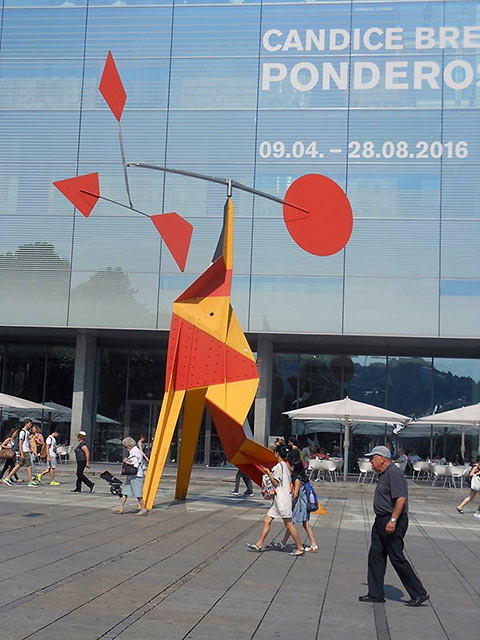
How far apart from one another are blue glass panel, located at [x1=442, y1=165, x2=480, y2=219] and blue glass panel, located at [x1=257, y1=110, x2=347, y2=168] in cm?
381

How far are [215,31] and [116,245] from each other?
8.89 metres

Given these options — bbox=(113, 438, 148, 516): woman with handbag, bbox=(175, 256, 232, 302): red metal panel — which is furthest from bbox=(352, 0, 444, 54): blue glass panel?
bbox=(113, 438, 148, 516): woman with handbag

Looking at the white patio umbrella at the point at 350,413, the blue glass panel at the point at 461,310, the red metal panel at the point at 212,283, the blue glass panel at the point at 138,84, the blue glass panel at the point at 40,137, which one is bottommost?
the white patio umbrella at the point at 350,413

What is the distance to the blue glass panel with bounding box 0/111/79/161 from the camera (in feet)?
105

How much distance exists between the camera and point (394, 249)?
99.7ft

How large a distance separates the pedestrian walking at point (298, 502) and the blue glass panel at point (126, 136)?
21.1 metres

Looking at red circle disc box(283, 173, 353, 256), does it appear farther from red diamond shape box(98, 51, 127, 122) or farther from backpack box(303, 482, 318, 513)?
backpack box(303, 482, 318, 513)

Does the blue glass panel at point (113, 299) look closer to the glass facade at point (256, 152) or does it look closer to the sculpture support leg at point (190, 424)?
the glass facade at point (256, 152)

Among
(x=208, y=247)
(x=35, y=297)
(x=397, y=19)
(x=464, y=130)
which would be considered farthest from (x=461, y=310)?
(x=35, y=297)

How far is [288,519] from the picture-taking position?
1162cm

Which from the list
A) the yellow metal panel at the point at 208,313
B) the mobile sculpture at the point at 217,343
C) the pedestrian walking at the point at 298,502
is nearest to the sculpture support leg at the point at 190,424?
the mobile sculpture at the point at 217,343

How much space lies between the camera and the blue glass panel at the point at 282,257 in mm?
30547

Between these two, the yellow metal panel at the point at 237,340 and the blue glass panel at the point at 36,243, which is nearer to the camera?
the yellow metal panel at the point at 237,340

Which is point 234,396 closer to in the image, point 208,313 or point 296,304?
point 208,313
